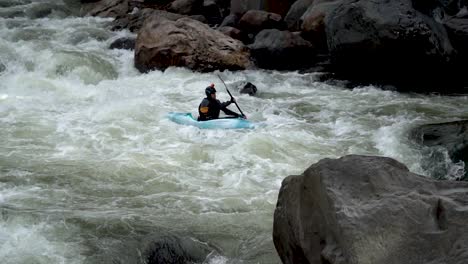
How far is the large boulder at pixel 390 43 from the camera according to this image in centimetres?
996

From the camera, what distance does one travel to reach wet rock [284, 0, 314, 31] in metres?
14.0

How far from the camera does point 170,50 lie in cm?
1151

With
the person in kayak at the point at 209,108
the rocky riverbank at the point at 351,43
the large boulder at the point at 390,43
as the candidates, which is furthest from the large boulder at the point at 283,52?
the person in kayak at the point at 209,108

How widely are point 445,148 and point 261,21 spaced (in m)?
8.32

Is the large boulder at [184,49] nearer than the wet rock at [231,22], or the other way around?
the large boulder at [184,49]

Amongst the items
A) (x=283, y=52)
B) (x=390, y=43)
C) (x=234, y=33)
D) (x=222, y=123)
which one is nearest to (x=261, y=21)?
(x=234, y=33)

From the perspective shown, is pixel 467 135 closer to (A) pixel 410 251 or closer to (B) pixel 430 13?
(A) pixel 410 251

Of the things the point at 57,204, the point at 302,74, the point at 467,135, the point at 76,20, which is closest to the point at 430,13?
the point at 302,74

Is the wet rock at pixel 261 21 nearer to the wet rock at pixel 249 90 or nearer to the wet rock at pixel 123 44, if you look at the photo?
the wet rock at pixel 123 44

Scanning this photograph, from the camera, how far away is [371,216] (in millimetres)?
3027

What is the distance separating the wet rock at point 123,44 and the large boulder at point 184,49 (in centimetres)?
160

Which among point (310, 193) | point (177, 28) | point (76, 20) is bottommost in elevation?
point (76, 20)

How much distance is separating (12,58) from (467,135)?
9470 mm

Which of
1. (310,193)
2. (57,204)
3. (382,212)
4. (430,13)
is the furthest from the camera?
(430,13)
